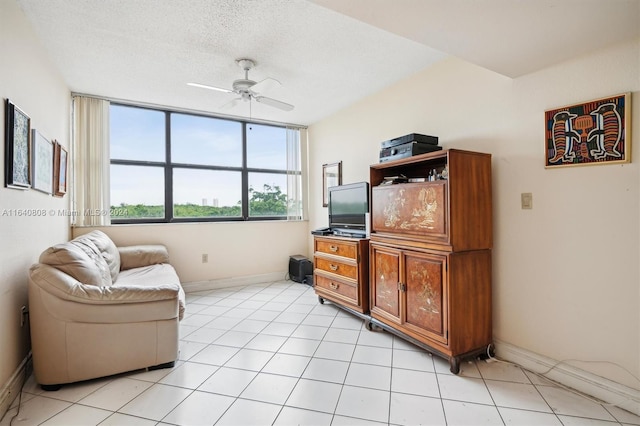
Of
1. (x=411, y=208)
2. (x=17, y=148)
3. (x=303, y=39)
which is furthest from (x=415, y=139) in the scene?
(x=17, y=148)

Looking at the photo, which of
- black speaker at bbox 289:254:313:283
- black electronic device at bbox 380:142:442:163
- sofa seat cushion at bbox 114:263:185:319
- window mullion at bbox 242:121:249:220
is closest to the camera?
black electronic device at bbox 380:142:442:163

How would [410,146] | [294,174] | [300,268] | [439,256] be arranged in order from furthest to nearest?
[294,174] → [300,268] → [410,146] → [439,256]

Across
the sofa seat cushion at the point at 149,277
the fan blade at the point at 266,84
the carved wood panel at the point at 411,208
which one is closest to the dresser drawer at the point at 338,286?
the carved wood panel at the point at 411,208

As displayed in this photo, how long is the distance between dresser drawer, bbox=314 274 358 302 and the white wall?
133cm

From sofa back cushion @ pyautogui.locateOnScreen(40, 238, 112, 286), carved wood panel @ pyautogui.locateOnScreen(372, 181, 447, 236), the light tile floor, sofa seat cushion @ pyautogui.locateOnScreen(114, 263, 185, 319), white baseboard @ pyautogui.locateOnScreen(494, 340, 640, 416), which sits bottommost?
the light tile floor

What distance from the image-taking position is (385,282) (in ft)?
8.54

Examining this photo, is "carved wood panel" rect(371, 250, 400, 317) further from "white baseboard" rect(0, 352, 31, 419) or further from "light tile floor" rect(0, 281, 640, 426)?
"white baseboard" rect(0, 352, 31, 419)

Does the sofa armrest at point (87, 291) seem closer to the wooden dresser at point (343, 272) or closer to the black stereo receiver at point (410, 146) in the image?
the wooden dresser at point (343, 272)

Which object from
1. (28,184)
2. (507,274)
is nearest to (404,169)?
(507,274)

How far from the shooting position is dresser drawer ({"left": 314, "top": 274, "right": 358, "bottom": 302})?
2980 millimetres

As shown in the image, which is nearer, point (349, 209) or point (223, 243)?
point (349, 209)

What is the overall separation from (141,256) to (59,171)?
1.18 meters

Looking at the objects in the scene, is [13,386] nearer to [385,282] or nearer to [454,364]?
[385,282]

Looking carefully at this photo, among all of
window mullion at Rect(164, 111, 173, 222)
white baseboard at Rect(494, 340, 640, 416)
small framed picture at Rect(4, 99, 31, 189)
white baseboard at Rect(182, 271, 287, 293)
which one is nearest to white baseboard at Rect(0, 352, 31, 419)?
small framed picture at Rect(4, 99, 31, 189)
